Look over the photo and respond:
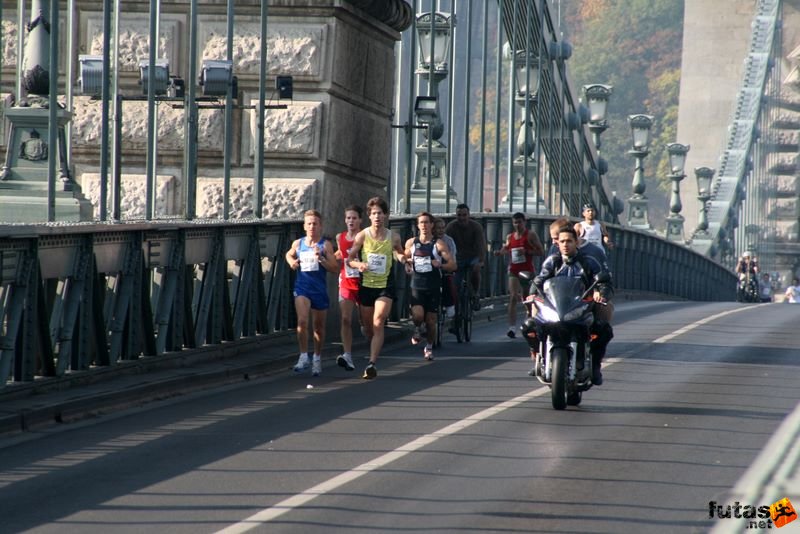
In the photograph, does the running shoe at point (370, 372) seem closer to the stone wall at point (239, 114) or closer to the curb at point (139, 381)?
the curb at point (139, 381)

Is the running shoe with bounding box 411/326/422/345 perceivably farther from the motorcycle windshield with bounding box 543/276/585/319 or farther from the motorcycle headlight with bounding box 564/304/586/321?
the motorcycle headlight with bounding box 564/304/586/321

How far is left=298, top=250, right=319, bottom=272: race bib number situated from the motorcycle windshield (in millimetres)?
2975

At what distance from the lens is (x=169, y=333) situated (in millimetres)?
15703

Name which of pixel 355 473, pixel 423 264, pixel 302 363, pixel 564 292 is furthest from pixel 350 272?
pixel 355 473

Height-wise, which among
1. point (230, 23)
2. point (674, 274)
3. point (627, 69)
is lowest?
point (674, 274)

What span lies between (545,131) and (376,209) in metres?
22.6

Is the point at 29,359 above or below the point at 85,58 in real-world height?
below

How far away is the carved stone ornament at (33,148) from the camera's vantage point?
1482cm

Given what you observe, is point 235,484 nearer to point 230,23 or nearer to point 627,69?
point 230,23

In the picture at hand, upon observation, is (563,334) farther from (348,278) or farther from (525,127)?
(525,127)

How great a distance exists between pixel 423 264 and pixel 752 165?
1862 inches

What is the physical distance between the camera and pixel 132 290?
1456cm

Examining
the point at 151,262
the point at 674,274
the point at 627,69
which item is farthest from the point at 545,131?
the point at 627,69

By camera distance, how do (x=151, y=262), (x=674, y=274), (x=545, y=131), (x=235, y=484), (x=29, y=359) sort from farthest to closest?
(x=674, y=274), (x=545, y=131), (x=151, y=262), (x=29, y=359), (x=235, y=484)
